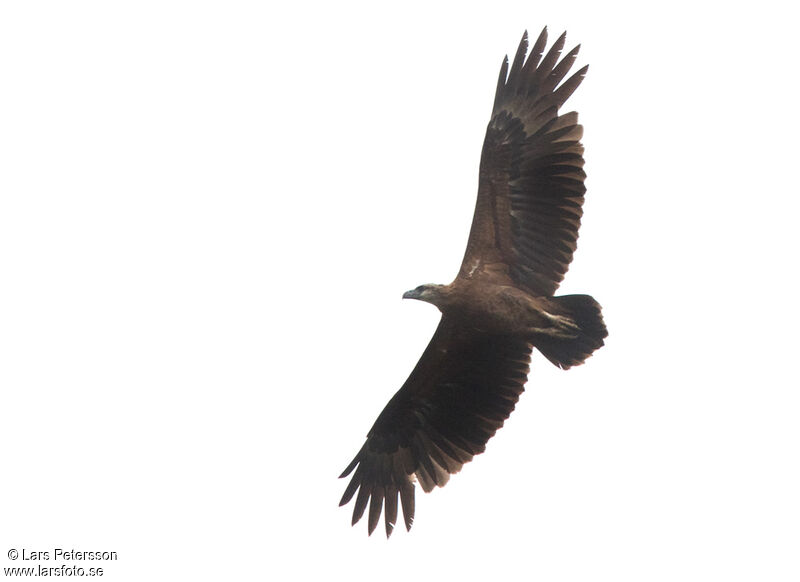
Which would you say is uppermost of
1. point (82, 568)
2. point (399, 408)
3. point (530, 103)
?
point (530, 103)

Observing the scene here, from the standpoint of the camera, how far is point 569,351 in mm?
12859

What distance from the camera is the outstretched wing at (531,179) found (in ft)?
42.3

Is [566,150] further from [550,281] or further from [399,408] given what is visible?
[399,408]

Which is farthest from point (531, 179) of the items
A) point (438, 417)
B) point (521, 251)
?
point (438, 417)

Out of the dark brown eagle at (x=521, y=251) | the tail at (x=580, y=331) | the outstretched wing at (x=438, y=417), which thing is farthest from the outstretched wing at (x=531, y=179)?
the outstretched wing at (x=438, y=417)

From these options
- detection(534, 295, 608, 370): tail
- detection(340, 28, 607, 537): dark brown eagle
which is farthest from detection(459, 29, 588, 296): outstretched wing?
detection(534, 295, 608, 370): tail

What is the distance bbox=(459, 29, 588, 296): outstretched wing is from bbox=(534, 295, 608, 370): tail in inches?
12.4

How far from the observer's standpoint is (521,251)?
43.0 ft

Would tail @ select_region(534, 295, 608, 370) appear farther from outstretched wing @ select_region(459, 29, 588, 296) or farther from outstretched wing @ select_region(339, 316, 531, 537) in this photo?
outstretched wing @ select_region(339, 316, 531, 537)

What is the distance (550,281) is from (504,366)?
3.54 ft

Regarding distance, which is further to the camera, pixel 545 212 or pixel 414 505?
pixel 414 505

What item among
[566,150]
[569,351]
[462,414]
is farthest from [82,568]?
[566,150]

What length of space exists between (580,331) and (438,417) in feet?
6.87

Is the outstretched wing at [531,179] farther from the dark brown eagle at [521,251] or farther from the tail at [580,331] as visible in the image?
the tail at [580,331]
